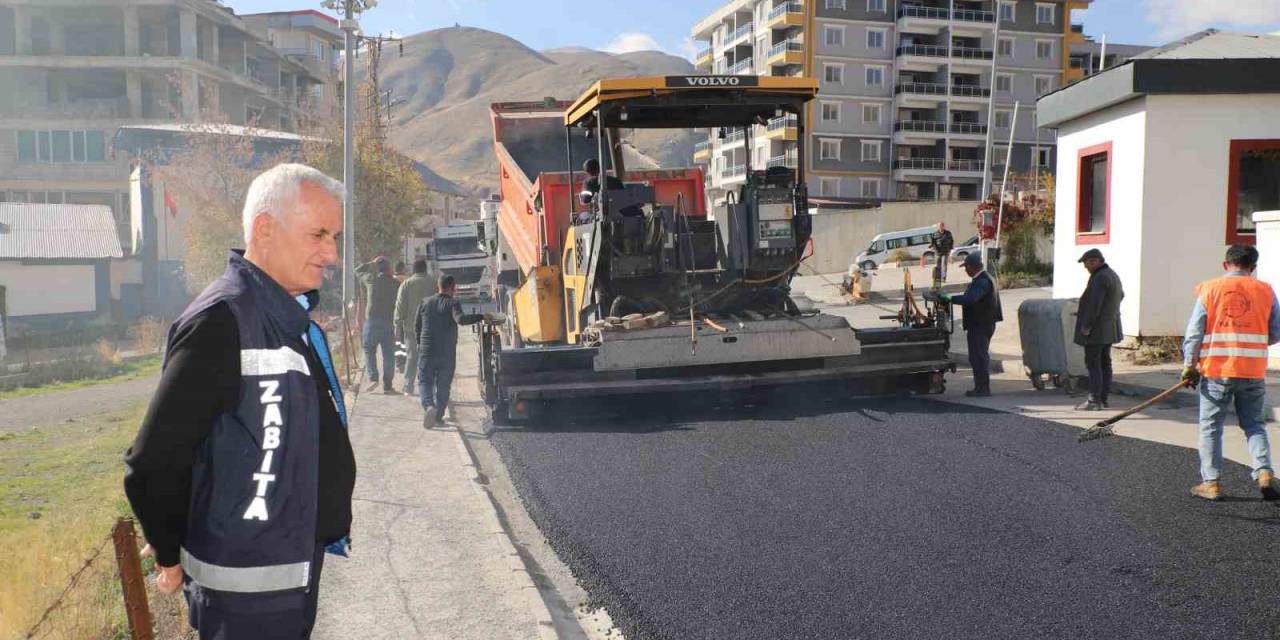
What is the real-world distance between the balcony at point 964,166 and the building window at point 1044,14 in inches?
387

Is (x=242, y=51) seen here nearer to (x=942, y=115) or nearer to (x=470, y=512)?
(x=942, y=115)

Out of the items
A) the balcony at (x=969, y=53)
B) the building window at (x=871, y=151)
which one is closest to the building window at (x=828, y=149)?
the building window at (x=871, y=151)

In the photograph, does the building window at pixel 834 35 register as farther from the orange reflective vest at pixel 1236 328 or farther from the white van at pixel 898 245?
the orange reflective vest at pixel 1236 328

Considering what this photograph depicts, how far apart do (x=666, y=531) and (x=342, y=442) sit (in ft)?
11.9

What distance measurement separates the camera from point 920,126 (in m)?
61.1

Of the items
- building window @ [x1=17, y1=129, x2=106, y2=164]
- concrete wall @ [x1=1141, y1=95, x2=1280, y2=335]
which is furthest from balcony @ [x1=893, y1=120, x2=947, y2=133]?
concrete wall @ [x1=1141, y1=95, x2=1280, y2=335]

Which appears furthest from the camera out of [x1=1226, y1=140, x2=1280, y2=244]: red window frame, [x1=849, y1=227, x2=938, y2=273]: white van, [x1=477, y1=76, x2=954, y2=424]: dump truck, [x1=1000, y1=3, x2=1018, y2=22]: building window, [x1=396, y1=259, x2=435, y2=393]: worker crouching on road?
[x1=1000, y1=3, x2=1018, y2=22]: building window

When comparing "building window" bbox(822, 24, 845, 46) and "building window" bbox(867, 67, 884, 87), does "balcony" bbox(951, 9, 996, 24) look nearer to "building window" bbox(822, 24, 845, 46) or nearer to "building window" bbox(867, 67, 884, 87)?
"building window" bbox(867, 67, 884, 87)

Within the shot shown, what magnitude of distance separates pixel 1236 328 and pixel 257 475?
5.96 meters

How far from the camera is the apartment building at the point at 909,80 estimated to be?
2360 inches

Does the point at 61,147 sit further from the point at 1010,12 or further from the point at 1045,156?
the point at 1045,156

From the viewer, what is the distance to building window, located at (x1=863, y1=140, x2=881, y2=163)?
6088 centimetres

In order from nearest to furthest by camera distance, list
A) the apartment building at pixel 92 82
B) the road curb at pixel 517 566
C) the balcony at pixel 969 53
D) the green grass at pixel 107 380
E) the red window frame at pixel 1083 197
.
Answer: the road curb at pixel 517 566, the red window frame at pixel 1083 197, the green grass at pixel 107 380, the apartment building at pixel 92 82, the balcony at pixel 969 53

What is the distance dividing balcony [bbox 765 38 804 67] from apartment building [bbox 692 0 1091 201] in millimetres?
73
